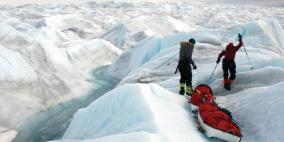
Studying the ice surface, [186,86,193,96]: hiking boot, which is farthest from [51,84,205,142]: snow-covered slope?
the ice surface

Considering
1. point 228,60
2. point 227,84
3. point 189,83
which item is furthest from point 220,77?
point 189,83

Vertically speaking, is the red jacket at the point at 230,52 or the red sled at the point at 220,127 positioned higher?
the red jacket at the point at 230,52

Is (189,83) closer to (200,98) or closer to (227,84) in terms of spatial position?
(227,84)

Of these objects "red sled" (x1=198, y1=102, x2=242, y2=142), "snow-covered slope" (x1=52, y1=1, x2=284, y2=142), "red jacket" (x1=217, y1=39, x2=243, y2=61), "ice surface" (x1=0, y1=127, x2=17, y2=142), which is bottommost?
"ice surface" (x1=0, y1=127, x2=17, y2=142)

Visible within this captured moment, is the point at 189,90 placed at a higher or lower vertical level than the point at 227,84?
lower

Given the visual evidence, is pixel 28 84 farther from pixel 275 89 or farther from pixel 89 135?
pixel 275 89

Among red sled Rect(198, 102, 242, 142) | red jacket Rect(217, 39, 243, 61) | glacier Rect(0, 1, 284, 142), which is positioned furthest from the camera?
red jacket Rect(217, 39, 243, 61)

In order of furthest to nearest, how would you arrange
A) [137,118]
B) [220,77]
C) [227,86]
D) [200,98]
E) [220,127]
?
[220,77]
[227,86]
[200,98]
[137,118]
[220,127]

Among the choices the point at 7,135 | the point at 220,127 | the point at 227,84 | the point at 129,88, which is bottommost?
the point at 7,135

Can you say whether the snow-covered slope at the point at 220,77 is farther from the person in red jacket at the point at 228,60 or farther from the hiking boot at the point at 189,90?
the hiking boot at the point at 189,90

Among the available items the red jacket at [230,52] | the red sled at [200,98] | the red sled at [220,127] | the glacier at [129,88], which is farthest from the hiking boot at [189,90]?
the red sled at [220,127]

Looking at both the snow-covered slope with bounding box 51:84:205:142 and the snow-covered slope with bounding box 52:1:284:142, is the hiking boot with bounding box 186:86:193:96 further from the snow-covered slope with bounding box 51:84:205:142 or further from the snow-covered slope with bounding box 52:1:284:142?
the snow-covered slope with bounding box 52:1:284:142

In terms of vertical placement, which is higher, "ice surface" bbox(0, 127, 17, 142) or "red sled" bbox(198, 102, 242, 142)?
"red sled" bbox(198, 102, 242, 142)

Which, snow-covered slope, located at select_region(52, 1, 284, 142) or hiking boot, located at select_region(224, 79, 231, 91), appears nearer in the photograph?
snow-covered slope, located at select_region(52, 1, 284, 142)
